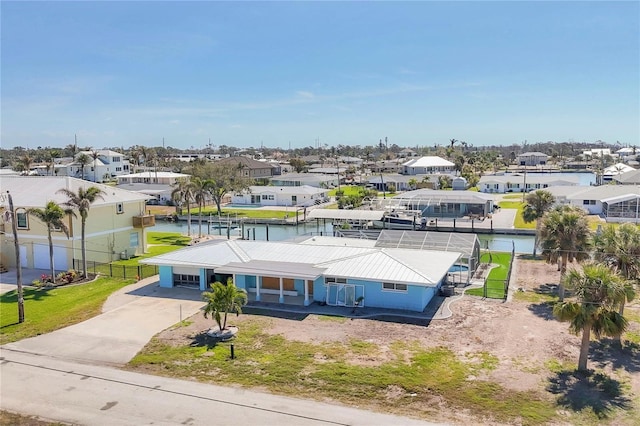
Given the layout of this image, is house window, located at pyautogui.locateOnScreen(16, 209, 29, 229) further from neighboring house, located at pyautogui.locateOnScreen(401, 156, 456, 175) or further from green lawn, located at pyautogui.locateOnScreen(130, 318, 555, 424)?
neighboring house, located at pyautogui.locateOnScreen(401, 156, 456, 175)

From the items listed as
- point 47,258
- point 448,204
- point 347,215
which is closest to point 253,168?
point 448,204

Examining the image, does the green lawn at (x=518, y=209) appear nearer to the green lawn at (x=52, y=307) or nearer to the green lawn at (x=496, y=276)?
the green lawn at (x=496, y=276)

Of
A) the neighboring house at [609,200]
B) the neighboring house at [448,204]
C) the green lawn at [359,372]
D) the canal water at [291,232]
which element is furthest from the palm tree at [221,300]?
the neighboring house at [609,200]

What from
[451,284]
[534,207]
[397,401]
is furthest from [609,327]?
[534,207]

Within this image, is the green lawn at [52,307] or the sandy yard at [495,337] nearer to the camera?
the sandy yard at [495,337]

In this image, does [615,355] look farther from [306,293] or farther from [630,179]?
[630,179]

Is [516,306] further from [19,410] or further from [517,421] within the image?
[19,410]
